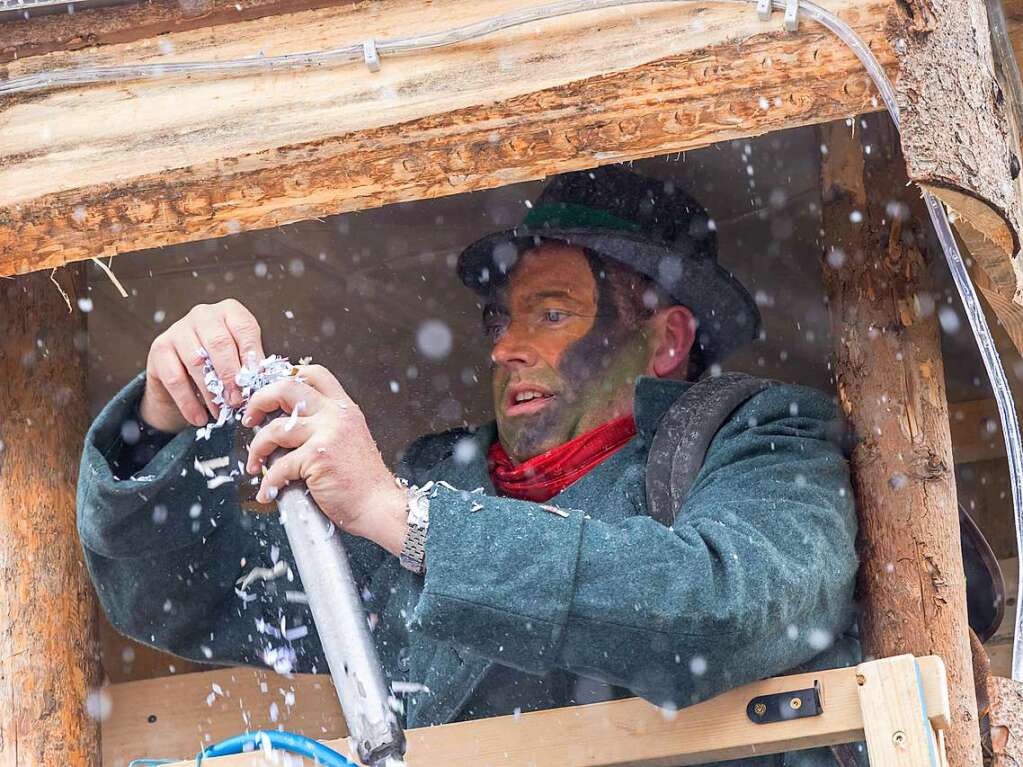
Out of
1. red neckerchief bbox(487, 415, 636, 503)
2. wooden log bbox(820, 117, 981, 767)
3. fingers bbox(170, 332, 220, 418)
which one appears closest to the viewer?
fingers bbox(170, 332, 220, 418)

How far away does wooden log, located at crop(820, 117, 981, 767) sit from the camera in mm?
2654

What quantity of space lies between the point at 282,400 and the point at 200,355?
0.26 meters

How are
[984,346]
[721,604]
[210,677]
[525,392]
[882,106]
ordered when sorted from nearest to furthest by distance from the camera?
[721,604] → [882,106] → [984,346] → [525,392] → [210,677]

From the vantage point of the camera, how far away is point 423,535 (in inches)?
87.7

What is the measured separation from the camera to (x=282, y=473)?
2146 mm

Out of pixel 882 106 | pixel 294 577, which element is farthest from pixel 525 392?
pixel 882 106

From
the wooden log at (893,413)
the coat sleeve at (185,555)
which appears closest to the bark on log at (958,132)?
the wooden log at (893,413)

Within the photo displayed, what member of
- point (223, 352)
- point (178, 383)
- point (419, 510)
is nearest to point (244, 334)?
point (223, 352)

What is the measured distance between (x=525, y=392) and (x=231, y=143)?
96 cm

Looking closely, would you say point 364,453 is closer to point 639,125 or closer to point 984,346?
point 639,125

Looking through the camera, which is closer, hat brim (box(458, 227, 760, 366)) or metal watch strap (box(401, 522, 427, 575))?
metal watch strap (box(401, 522, 427, 575))

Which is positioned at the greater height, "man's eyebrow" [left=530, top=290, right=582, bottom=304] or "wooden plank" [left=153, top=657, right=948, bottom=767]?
"man's eyebrow" [left=530, top=290, right=582, bottom=304]

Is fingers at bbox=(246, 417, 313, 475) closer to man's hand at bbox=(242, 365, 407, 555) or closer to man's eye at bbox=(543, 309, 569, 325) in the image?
man's hand at bbox=(242, 365, 407, 555)

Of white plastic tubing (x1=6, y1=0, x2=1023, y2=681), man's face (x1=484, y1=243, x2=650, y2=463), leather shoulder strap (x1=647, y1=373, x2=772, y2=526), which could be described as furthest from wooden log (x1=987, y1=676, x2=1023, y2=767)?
man's face (x1=484, y1=243, x2=650, y2=463)
